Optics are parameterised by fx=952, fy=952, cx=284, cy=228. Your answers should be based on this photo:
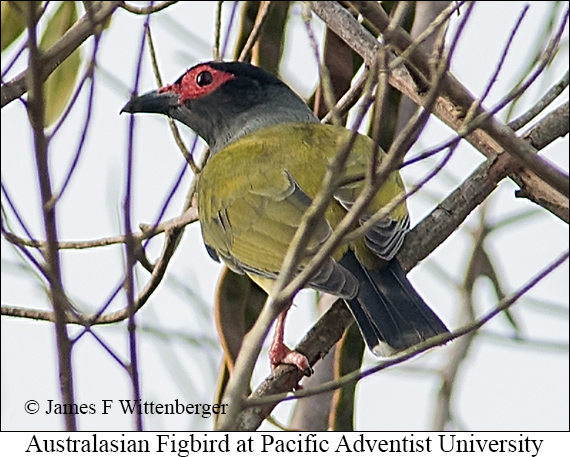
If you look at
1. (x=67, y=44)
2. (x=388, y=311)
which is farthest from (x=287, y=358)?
A: (x=67, y=44)

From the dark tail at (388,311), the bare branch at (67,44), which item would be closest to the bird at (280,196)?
the dark tail at (388,311)

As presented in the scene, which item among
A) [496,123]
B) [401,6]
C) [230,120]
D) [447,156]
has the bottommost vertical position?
[447,156]

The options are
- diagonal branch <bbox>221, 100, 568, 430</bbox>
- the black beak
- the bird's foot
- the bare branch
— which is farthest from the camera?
the black beak

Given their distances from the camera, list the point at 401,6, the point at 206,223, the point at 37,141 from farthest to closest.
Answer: the point at 206,223, the point at 401,6, the point at 37,141

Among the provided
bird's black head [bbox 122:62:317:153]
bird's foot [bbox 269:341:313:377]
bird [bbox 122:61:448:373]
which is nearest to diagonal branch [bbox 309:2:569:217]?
bird [bbox 122:61:448:373]

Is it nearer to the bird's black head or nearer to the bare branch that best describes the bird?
the bird's black head

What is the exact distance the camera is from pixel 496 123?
2512 mm

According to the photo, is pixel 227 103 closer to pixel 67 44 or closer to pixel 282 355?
pixel 282 355

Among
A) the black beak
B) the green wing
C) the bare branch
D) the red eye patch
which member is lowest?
the bare branch

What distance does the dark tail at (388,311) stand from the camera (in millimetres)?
3062

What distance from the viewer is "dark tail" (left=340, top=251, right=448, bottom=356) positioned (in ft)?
10.0

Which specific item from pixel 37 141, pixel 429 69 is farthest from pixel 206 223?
pixel 37 141

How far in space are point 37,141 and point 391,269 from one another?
1886 millimetres

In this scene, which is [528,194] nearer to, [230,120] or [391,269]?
[391,269]
